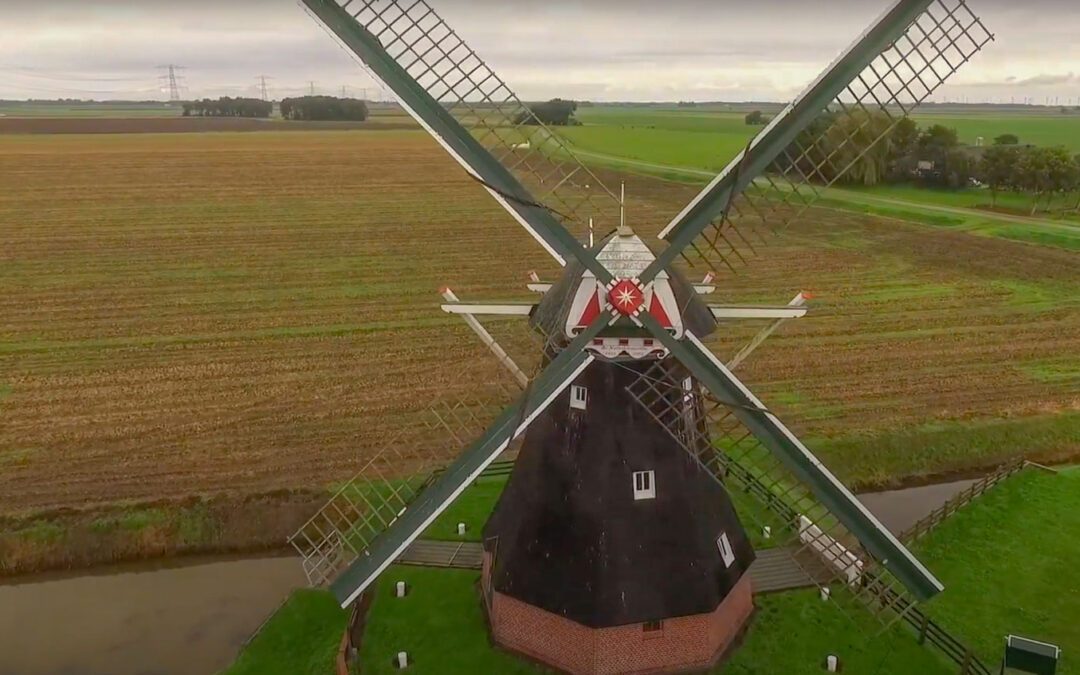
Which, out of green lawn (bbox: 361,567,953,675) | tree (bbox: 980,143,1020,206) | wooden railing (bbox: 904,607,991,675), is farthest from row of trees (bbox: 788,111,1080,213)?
green lawn (bbox: 361,567,953,675)

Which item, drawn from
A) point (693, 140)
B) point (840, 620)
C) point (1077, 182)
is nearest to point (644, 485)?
point (840, 620)

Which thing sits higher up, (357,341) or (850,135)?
(850,135)

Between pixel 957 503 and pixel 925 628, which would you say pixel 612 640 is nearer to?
pixel 925 628

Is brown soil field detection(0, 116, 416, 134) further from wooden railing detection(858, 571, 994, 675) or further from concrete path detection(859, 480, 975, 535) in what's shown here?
wooden railing detection(858, 571, 994, 675)

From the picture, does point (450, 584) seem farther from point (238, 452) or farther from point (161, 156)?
point (161, 156)

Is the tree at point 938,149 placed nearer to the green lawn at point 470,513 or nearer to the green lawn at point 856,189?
the green lawn at point 856,189

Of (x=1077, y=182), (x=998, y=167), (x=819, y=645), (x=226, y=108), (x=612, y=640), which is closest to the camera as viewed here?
(x=612, y=640)
